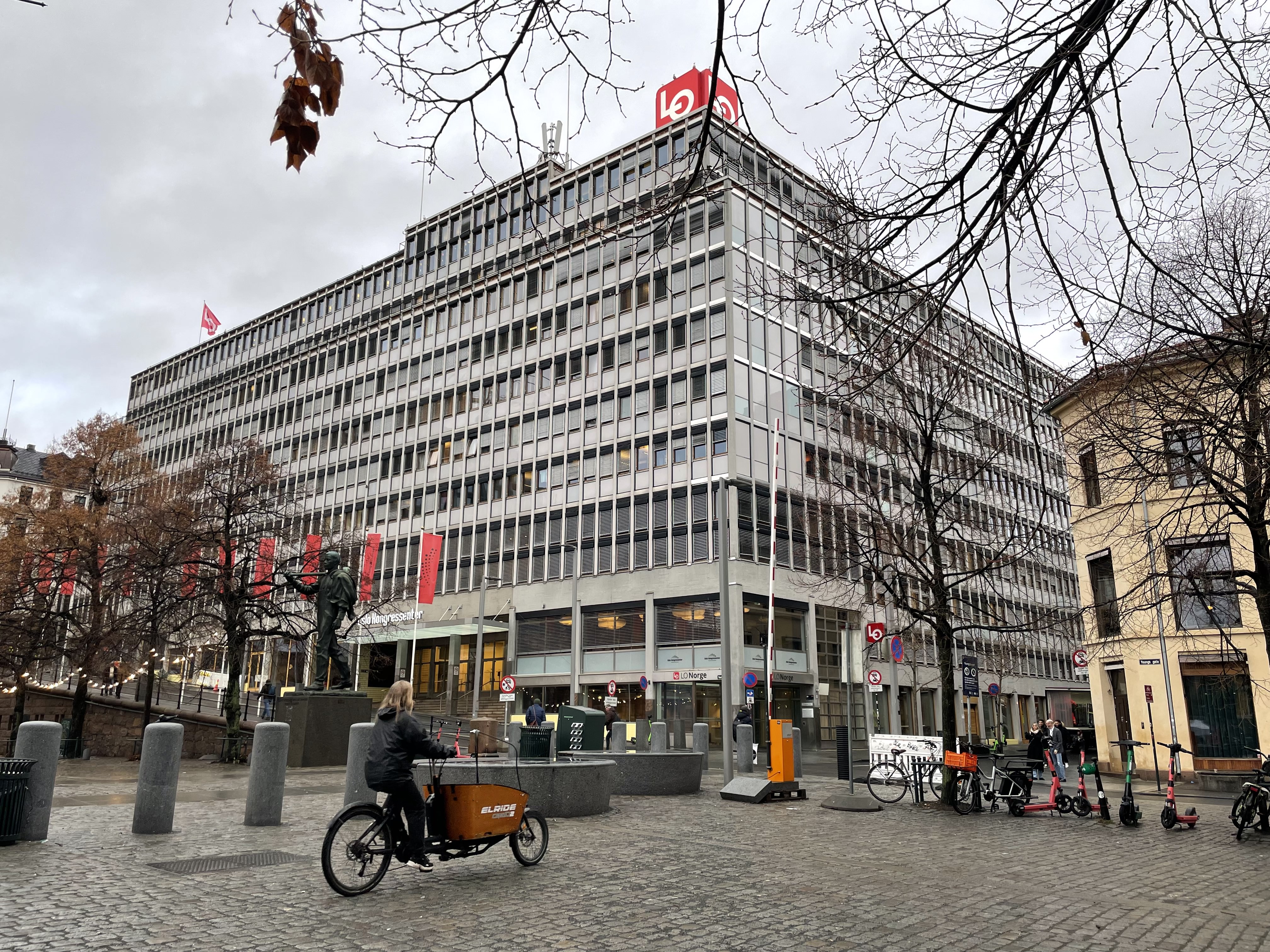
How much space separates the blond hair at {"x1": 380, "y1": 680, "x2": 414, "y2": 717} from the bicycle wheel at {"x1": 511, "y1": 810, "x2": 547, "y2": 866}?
167cm

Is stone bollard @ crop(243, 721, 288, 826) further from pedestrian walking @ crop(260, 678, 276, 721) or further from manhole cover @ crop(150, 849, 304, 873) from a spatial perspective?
pedestrian walking @ crop(260, 678, 276, 721)

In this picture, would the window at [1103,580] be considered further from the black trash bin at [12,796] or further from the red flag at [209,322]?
the red flag at [209,322]

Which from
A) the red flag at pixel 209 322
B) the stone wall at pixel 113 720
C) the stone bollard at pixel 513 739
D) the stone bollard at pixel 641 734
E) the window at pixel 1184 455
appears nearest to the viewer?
the window at pixel 1184 455

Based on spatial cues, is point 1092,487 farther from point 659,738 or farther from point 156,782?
point 156,782

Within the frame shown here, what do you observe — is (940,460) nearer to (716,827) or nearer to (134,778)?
(716,827)

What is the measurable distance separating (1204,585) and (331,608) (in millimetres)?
19195

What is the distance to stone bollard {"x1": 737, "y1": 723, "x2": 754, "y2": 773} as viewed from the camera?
22984mm

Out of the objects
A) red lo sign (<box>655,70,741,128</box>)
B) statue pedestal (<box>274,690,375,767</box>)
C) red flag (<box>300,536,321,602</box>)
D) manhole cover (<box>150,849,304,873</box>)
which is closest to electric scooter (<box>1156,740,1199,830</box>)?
manhole cover (<box>150,849,304,873</box>)

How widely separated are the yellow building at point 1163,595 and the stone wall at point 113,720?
81.0 ft

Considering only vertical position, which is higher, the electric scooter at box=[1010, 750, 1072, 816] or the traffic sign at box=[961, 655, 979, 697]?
the traffic sign at box=[961, 655, 979, 697]

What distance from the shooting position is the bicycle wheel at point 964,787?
1608 cm

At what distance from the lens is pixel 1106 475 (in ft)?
57.3

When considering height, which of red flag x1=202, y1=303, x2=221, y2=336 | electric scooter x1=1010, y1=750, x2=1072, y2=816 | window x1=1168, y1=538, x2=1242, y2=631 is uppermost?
red flag x1=202, y1=303, x2=221, y2=336

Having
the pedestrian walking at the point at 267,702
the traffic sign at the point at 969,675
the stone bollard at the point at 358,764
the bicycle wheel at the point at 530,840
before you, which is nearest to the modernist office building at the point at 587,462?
the pedestrian walking at the point at 267,702
